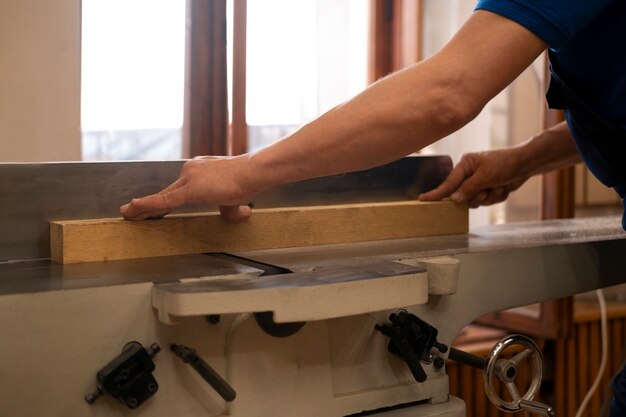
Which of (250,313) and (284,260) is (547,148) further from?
(250,313)

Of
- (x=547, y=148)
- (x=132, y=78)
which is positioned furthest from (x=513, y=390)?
(x=132, y=78)

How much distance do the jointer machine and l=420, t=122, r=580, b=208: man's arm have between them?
166 millimetres

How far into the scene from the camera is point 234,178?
3.44ft

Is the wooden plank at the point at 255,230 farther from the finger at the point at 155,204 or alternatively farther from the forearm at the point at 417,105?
the forearm at the point at 417,105

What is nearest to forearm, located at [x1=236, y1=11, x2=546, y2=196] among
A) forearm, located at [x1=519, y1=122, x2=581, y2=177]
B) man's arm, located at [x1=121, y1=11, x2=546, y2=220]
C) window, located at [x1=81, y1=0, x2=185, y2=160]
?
man's arm, located at [x1=121, y1=11, x2=546, y2=220]

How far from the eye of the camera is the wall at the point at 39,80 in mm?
1585

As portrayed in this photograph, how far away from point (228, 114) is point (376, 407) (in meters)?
1.21

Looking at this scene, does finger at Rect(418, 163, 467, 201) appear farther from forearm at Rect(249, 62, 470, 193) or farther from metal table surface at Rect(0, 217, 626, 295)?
forearm at Rect(249, 62, 470, 193)

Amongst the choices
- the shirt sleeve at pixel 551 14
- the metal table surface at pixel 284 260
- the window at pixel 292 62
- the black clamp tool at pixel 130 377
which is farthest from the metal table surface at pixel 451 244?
the window at pixel 292 62

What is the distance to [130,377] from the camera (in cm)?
84

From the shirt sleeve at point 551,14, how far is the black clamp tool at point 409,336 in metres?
0.40

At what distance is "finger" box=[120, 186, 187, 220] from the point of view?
1.09 meters

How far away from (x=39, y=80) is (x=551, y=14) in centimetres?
112

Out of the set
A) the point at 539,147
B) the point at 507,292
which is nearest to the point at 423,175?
the point at 539,147
